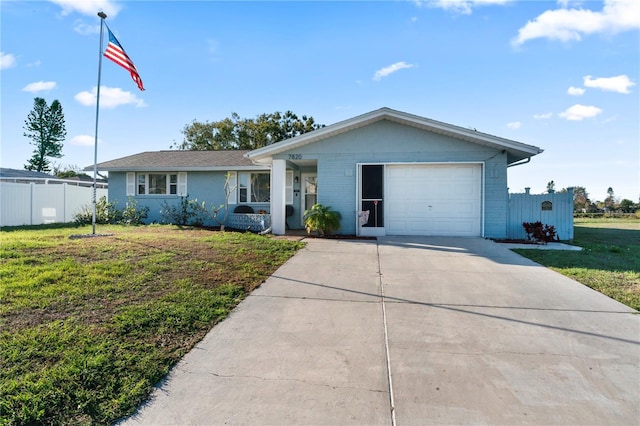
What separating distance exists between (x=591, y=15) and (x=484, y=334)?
343 inches

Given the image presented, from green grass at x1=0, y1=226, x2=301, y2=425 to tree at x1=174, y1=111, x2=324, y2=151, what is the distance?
25.5 m

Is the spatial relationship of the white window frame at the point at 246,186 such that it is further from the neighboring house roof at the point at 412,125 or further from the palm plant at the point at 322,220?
the palm plant at the point at 322,220

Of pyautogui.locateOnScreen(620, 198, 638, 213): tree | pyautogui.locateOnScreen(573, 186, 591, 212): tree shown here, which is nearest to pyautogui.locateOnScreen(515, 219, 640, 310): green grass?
pyautogui.locateOnScreen(620, 198, 638, 213): tree

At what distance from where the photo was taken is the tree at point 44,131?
34.4m

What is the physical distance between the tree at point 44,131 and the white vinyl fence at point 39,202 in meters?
24.2

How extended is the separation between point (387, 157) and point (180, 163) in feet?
32.4

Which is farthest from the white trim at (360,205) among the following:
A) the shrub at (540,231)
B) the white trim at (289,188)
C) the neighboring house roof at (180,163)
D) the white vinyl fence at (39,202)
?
the white vinyl fence at (39,202)

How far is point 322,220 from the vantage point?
11.0 meters

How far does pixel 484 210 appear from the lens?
1097 centimetres

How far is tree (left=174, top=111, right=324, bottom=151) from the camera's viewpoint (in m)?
31.5

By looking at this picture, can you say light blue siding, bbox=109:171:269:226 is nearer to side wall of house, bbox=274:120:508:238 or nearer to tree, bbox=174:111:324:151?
side wall of house, bbox=274:120:508:238

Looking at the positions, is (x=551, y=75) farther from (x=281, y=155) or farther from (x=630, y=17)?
(x=281, y=155)

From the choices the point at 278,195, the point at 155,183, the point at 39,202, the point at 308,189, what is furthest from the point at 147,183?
the point at 278,195

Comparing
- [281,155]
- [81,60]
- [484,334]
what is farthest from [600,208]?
[81,60]
